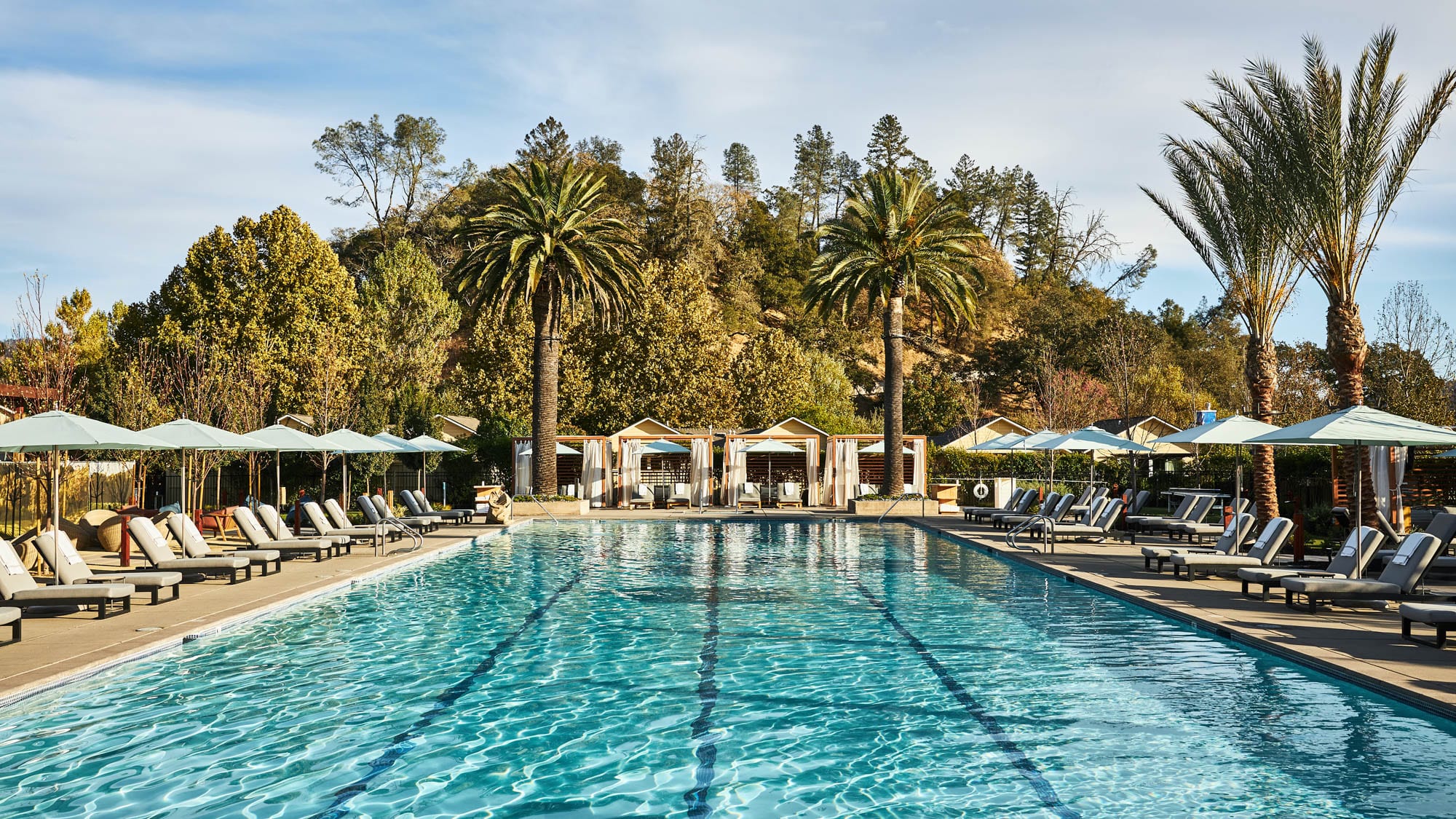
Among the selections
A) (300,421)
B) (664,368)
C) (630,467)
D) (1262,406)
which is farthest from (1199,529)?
(664,368)

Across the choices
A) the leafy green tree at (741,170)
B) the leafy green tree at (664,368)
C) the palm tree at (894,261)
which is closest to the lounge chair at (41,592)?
the palm tree at (894,261)

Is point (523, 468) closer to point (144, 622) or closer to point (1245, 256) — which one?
point (1245, 256)

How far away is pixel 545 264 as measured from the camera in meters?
31.9

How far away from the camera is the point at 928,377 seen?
6688 centimetres

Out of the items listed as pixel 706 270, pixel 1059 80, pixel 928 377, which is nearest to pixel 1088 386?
pixel 928 377

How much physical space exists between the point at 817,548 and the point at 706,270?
51154 millimetres

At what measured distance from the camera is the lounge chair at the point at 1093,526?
21141 mm

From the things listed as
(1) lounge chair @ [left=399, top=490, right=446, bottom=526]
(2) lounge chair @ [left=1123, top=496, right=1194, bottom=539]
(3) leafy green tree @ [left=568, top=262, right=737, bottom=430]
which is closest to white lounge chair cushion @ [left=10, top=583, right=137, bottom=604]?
(1) lounge chair @ [left=399, top=490, right=446, bottom=526]

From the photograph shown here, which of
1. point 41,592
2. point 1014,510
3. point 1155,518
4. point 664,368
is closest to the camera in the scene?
point 41,592

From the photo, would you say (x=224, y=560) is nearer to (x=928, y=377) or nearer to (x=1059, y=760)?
(x=1059, y=760)

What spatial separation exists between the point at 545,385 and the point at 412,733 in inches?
997

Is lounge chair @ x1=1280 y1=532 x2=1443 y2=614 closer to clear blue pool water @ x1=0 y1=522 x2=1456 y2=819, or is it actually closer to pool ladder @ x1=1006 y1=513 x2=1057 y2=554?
clear blue pool water @ x1=0 y1=522 x2=1456 y2=819

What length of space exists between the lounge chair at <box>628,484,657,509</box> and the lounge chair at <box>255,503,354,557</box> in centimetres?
1605

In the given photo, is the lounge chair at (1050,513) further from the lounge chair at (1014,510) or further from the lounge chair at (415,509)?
the lounge chair at (415,509)
